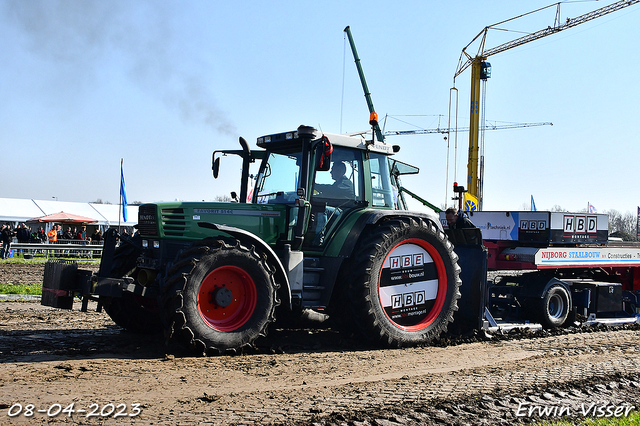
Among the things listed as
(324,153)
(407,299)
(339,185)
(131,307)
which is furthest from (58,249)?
(324,153)

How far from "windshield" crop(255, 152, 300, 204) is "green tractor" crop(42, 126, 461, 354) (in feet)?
0.05

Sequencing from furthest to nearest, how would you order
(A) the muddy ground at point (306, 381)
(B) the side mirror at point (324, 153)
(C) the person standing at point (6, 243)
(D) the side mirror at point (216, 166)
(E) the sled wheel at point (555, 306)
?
1. (C) the person standing at point (6, 243)
2. (E) the sled wheel at point (555, 306)
3. (D) the side mirror at point (216, 166)
4. (B) the side mirror at point (324, 153)
5. (A) the muddy ground at point (306, 381)

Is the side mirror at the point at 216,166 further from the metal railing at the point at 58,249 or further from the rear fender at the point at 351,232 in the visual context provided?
the metal railing at the point at 58,249

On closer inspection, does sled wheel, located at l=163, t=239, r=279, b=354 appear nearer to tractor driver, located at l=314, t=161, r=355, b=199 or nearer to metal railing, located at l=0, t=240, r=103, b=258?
tractor driver, located at l=314, t=161, r=355, b=199

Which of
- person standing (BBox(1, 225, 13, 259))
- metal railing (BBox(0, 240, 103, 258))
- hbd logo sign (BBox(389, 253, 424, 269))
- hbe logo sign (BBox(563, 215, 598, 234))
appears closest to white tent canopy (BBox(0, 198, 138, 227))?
metal railing (BBox(0, 240, 103, 258))

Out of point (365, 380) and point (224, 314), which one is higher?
point (224, 314)

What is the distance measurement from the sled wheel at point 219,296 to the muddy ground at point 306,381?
260mm

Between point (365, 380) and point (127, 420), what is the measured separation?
2.33m

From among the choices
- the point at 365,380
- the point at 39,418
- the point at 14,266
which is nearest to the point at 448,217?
the point at 365,380

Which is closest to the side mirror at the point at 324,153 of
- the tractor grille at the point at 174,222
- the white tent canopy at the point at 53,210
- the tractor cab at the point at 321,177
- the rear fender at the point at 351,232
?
the tractor cab at the point at 321,177

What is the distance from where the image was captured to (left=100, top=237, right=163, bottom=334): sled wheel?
7.09m

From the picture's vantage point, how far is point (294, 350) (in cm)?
683

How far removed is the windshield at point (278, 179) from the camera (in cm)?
741

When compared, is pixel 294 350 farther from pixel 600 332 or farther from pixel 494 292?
pixel 600 332
